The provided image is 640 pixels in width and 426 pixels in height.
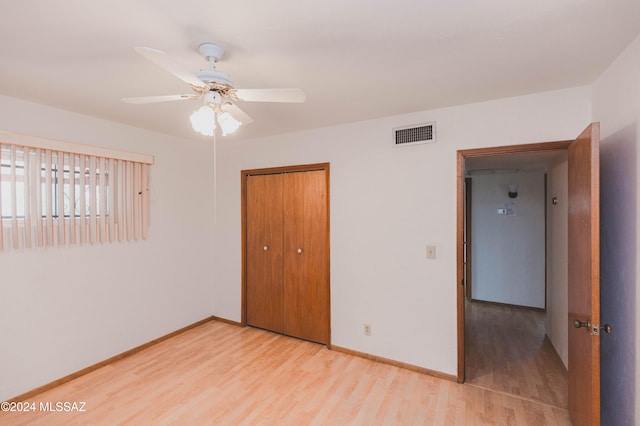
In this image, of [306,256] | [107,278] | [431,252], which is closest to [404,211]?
[431,252]

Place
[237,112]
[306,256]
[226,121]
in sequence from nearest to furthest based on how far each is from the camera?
[226,121]
[237,112]
[306,256]

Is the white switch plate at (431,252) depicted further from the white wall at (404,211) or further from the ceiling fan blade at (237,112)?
the ceiling fan blade at (237,112)

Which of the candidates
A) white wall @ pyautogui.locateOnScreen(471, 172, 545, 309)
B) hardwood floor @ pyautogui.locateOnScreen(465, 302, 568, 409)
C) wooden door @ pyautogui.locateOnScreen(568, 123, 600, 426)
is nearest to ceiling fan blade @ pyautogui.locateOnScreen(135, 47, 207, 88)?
wooden door @ pyautogui.locateOnScreen(568, 123, 600, 426)

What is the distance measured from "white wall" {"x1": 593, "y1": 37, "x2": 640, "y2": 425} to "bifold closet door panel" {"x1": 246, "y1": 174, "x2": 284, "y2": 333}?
9.12ft

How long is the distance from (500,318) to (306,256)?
297cm

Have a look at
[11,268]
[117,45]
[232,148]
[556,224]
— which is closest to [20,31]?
[117,45]

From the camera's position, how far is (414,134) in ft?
8.98

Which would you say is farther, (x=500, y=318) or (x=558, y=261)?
(x=500, y=318)

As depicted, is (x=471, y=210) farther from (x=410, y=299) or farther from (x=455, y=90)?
(x=455, y=90)

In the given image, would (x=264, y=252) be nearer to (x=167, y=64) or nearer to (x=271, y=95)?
(x=271, y=95)

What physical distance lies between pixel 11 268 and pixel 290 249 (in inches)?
92.1

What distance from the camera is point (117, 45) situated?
1579mm

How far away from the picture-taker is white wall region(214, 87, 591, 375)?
2410 mm

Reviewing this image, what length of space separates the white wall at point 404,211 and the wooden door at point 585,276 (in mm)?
480
